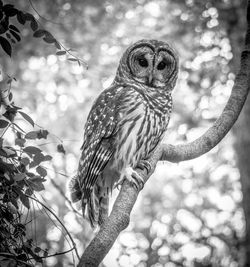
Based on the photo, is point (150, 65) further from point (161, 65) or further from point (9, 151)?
point (9, 151)

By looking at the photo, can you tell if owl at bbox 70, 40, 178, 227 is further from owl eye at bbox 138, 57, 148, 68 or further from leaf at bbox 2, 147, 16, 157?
leaf at bbox 2, 147, 16, 157

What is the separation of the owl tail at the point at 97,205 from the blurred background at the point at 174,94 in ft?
3.01

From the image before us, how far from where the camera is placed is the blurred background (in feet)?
17.4

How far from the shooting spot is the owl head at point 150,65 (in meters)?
4.11

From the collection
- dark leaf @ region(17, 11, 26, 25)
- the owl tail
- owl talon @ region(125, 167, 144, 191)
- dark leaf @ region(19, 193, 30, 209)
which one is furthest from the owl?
dark leaf @ region(17, 11, 26, 25)

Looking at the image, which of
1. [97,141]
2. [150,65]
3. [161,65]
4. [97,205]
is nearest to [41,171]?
[97,141]

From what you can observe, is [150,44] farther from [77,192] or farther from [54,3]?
[54,3]

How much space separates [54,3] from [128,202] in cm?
500

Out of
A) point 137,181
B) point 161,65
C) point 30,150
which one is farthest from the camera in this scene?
point 161,65

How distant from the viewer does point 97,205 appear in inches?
145

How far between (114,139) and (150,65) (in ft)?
3.14

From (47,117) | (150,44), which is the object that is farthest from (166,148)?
(47,117)

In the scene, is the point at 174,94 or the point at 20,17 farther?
the point at 174,94

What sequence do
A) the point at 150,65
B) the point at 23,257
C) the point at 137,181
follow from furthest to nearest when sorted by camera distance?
the point at 150,65
the point at 137,181
the point at 23,257
